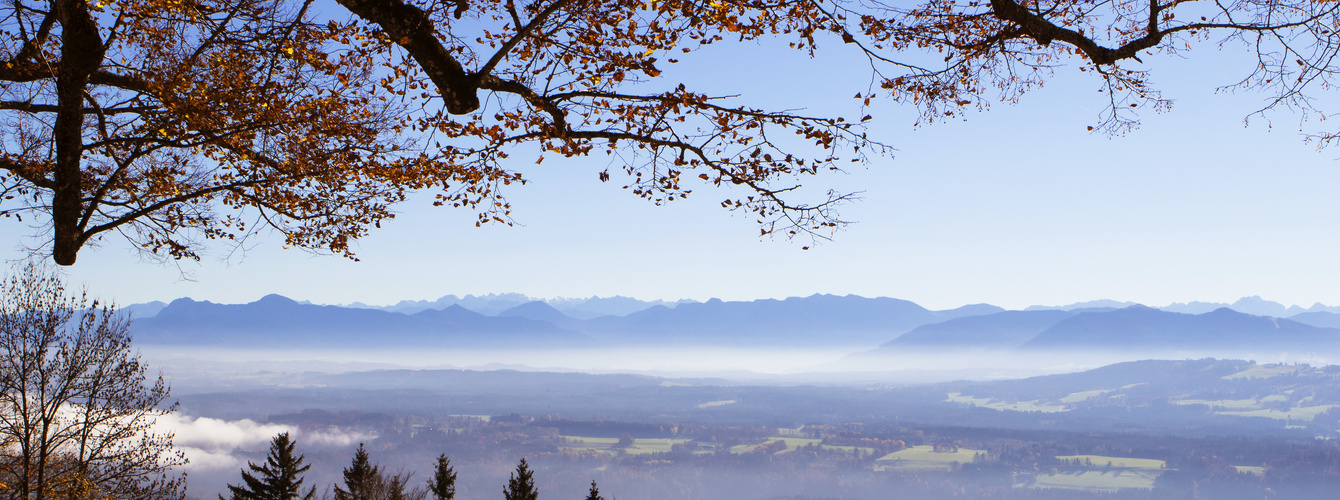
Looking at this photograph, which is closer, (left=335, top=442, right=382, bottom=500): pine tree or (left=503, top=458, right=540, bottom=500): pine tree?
(left=335, top=442, right=382, bottom=500): pine tree

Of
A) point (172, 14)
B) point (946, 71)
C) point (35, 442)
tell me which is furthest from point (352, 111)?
point (35, 442)

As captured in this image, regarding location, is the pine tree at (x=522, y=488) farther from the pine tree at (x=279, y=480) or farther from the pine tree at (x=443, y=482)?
the pine tree at (x=279, y=480)

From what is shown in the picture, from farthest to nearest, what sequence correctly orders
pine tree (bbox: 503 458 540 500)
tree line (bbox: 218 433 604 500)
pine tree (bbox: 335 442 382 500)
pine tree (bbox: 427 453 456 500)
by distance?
1. pine tree (bbox: 503 458 540 500)
2. pine tree (bbox: 427 453 456 500)
3. tree line (bbox: 218 433 604 500)
4. pine tree (bbox: 335 442 382 500)

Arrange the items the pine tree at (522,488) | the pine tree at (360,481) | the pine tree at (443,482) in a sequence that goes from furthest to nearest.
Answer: the pine tree at (522,488) < the pine tree at (443,482) < the pine tree at (360,481)

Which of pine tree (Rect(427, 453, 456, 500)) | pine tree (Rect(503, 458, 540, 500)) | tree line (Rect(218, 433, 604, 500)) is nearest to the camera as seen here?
tree line (Rect(218, 433, 604, 500))

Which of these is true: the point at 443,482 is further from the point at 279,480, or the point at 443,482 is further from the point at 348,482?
the point at 279,480

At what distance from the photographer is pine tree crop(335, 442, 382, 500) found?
94.1ft

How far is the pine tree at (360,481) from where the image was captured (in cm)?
2870

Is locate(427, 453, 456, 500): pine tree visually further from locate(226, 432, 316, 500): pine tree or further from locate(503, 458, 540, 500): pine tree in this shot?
locate(226, 432, 316, 500): pine tree

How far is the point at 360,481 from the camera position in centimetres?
3133

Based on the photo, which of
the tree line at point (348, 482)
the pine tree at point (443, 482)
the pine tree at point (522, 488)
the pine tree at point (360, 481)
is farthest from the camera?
the pine tree at point (522, 488)

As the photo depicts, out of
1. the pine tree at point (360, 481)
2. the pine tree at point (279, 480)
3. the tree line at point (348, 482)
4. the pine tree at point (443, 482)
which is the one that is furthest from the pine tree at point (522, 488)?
the pine tree at point (279, 480)

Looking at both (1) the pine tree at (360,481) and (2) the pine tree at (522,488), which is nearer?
(1) the pine tree at (360,481)

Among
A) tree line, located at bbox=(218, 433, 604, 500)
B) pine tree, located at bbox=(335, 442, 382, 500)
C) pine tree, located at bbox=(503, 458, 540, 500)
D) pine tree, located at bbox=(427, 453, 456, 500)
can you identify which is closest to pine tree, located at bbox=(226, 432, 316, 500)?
tree line, located at bbox=(218, 433, 604, 500)
